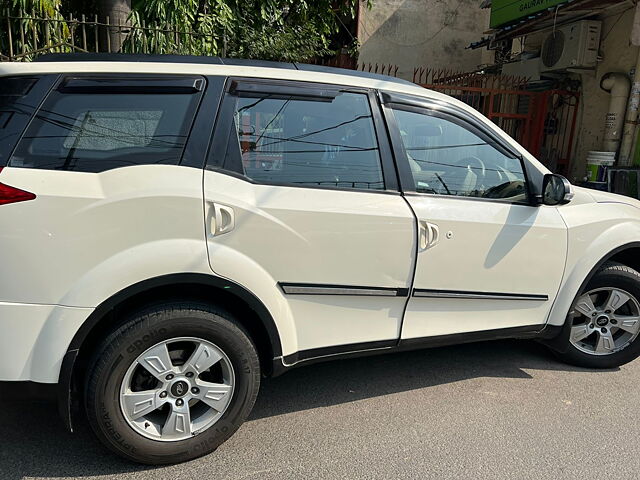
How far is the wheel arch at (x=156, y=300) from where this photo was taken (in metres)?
2.16

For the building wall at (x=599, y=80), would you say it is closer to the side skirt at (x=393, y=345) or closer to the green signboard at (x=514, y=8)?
the green signboard at (x=514, y=8)

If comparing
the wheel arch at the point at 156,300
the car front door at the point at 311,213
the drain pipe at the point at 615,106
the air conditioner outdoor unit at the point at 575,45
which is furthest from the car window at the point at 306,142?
the air conditioner outdoor unit at the point at 575,45

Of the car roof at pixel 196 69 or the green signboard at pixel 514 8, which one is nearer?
the car roof at pixel 196 69

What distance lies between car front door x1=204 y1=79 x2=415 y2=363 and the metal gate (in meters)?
5.58

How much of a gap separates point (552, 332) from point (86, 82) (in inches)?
120

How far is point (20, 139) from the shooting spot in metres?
2.11

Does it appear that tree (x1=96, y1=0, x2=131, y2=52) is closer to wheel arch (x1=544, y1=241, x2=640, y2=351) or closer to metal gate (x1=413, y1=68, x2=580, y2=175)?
metal gate (x1=413, y1=68, x2=580, y2=175)

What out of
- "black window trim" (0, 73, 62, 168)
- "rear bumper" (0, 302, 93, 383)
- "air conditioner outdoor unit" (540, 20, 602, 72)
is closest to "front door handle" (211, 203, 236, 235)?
"rear bumper" (0, 302, 93, 383)

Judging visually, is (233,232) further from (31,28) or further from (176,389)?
(31,28)

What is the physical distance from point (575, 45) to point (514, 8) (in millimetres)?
1402

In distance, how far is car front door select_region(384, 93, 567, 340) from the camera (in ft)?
8.98

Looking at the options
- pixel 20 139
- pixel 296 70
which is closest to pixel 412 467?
pixel 296 70

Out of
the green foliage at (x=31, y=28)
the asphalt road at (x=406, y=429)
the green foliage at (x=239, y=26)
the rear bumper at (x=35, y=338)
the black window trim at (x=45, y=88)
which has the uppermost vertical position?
the green foliage at (x=239, y=26)

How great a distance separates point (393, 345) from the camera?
281 cm
